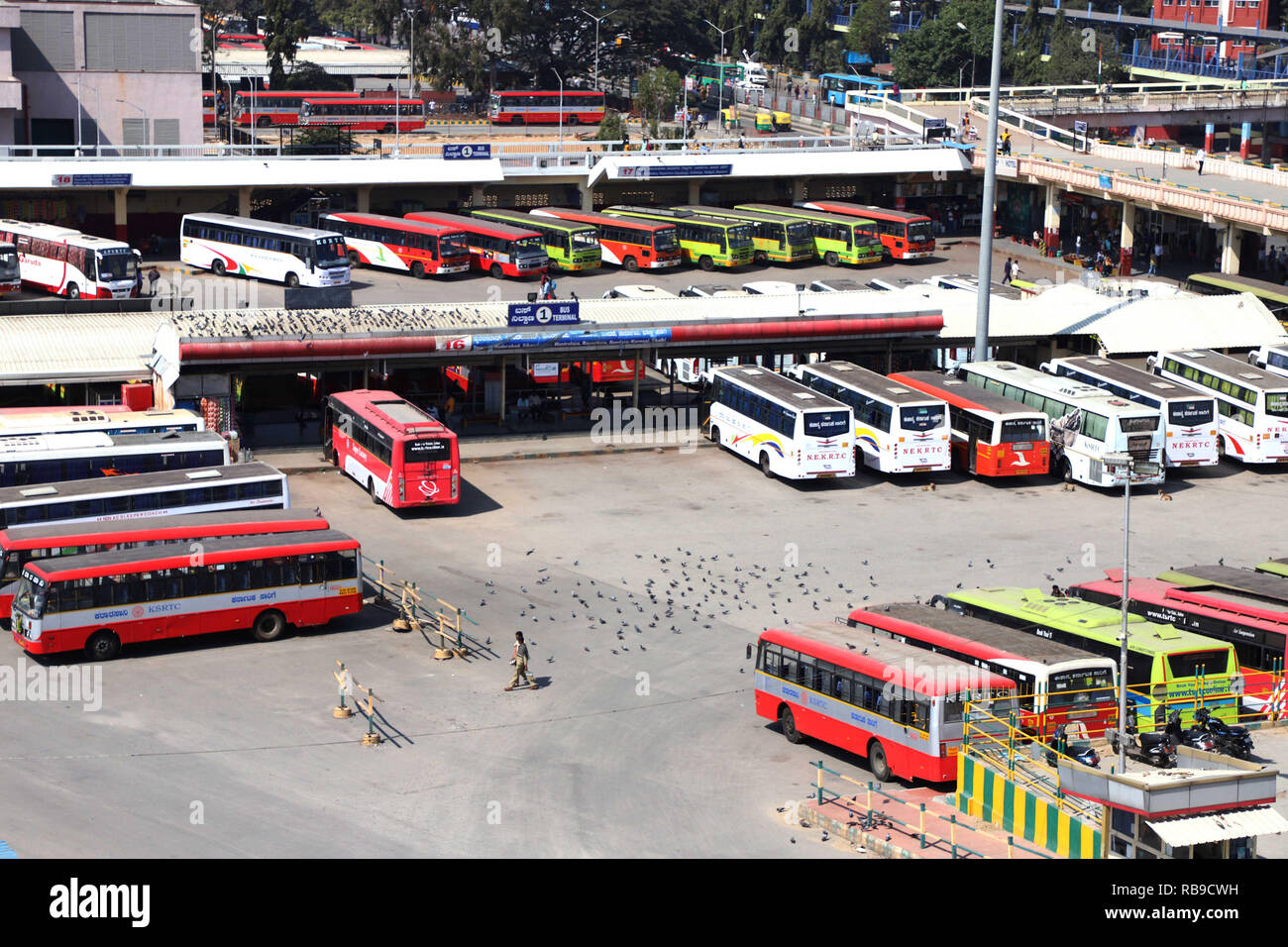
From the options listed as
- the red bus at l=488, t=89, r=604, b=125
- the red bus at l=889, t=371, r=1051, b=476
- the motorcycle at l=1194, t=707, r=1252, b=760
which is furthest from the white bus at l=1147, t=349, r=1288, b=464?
the red bus at l=488, t=89, r=604, b=125

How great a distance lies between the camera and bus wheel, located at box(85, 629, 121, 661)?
31.8 metres

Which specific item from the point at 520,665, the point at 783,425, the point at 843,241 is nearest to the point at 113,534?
the point at 520,665

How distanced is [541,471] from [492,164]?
31.8 m

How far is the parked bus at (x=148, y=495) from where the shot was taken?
35.4 m

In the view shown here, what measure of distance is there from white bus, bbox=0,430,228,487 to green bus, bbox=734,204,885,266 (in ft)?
121

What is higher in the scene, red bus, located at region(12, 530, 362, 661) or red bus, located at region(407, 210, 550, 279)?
red bus, located at region(407, 210, 550, 279)

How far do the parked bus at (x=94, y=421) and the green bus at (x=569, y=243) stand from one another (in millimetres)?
27676

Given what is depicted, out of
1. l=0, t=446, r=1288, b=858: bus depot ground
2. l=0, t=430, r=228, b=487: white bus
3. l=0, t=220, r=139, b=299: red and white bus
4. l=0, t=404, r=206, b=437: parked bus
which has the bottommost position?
l=0, t=446, r=1288, b=858: bus depot ground

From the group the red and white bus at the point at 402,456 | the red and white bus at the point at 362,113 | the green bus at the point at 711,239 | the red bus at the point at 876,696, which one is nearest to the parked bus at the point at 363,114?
the red and white bus at the point at 362,113

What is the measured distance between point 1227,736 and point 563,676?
11117 millimetres

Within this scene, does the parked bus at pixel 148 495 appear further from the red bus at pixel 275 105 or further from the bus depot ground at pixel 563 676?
the red bus at pixel 275 105

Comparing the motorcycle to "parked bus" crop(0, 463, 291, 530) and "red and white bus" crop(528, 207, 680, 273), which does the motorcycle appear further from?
"red and white bus" crop(528, 207, 680, 273)

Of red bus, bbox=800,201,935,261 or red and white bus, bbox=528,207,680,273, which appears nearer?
red and white bus, bbox=528,207,680,273

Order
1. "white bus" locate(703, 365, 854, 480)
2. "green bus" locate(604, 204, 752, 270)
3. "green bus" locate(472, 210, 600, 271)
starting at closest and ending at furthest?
1. "white bus" locate(703, 365, 854, 480)
2. "green bus" locate(472, 210, 600, 271)
3. "green bus" locate(604, 204, 752, 270)
